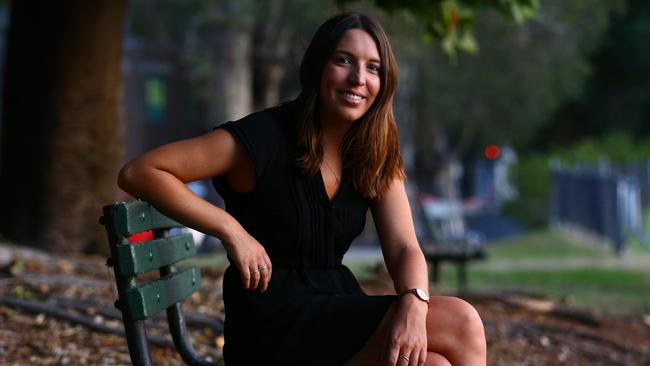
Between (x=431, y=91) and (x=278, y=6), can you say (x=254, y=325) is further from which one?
(x=431, y=91)

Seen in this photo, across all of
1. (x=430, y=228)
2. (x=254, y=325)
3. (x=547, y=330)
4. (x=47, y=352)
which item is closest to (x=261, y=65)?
(x=430, y=228)

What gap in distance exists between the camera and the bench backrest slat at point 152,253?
3.30 metres

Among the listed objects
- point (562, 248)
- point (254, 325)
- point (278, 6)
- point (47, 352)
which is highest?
point (278, 6)

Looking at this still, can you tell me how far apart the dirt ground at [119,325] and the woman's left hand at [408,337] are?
1599mm

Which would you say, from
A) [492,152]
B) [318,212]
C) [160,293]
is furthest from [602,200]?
[492,152]

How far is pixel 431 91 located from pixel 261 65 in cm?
962

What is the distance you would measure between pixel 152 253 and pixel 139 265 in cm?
18

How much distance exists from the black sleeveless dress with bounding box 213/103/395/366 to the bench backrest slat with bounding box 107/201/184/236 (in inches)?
8.0

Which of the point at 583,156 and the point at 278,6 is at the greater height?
the point at 278,6

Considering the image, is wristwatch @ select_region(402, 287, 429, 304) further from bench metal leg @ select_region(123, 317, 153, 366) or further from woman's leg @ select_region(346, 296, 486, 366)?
bench metal leg @ select_region(123, 317, 153, 366)

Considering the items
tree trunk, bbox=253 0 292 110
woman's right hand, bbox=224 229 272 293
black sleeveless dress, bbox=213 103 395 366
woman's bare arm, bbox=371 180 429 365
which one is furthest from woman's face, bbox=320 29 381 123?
tree trunk, bbox=253 0 292 110

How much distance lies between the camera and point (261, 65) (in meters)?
29.4

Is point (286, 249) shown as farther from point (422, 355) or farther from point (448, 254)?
point (448, 254)

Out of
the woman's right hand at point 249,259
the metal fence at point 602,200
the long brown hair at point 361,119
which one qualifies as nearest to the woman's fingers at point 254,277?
the woman's right hand at point 249,259
